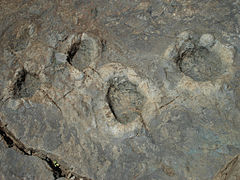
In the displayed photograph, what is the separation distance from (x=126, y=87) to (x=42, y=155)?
34.2 inches

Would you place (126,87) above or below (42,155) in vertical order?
above

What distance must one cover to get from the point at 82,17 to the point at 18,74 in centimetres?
77

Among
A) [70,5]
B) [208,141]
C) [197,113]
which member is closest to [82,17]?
[70,5]

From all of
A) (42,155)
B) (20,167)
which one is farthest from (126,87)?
(20,167)

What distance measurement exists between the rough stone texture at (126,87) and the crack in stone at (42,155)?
31 mm

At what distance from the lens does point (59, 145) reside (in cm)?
227

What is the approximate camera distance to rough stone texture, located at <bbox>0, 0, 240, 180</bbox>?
84.7 inches

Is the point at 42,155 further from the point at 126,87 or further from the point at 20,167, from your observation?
the point at 126,87

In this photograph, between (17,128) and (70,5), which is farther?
(70,5)

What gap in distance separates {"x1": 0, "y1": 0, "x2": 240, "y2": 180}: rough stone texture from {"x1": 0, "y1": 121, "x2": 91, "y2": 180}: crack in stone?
0.03 m

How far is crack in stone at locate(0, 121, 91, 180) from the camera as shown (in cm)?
223

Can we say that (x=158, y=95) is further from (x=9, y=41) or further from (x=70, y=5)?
(x=9, y=41)

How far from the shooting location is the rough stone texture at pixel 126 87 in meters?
2.15

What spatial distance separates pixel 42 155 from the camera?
7.47 ft
